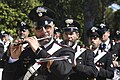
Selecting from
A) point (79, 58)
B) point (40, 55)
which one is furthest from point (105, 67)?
point (40, 55)

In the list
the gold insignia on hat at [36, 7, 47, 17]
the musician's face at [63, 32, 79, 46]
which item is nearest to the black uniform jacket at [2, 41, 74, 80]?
the gold insignia on hat at [36, 7, 47, 17]

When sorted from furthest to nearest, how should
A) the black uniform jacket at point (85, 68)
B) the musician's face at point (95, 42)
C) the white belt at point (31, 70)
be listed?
the musician's face at point (95, 42) → the black uniform jacket at point (85, 68) → the white belt at point (31, 70)

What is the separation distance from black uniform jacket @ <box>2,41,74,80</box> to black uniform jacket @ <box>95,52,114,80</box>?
82.8 inches

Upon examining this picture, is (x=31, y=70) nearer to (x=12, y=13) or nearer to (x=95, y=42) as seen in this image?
(x=95, y=42)

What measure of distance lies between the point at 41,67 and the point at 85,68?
1687mm

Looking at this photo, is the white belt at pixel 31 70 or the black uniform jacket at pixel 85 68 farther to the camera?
the black uniform jacket at pixel 85 68

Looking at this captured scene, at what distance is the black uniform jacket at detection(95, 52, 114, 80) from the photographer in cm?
673

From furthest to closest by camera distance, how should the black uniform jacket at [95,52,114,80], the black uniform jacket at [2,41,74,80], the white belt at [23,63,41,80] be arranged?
1. the black uniform jacket at [95,52,114,80]
2. the white belt at [23,63,41,80]
3. the black uniform jacket at [2,41,74,80]

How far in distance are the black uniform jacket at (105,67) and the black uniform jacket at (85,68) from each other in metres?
0.37

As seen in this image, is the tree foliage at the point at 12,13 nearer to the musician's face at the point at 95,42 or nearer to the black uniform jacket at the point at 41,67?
the musician's face at the point at 95,42

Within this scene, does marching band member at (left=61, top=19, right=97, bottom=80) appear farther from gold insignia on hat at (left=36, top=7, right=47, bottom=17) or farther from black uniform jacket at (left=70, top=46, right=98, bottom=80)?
gold insignia on hat at (left=36, top=7, right=47, bottom=17)

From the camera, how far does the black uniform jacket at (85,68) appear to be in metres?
6.00


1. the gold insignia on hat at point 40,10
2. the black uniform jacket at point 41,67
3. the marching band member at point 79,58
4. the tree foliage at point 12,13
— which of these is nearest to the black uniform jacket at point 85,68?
the marching band member at point 79,58

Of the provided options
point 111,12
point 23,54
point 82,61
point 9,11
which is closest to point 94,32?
point 82,61
